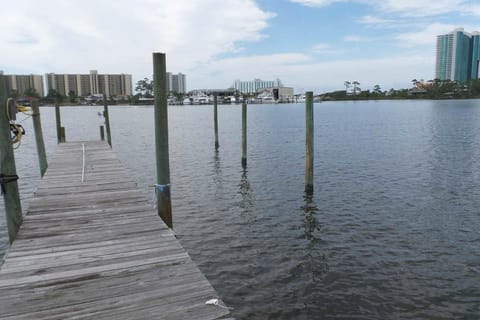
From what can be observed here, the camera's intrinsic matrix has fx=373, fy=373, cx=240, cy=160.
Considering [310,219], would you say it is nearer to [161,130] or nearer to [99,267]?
[161,130]

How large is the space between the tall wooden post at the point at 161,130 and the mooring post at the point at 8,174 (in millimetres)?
2585

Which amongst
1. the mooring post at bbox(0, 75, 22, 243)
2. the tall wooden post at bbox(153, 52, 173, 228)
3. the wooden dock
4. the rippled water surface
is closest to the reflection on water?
the rippled water surface

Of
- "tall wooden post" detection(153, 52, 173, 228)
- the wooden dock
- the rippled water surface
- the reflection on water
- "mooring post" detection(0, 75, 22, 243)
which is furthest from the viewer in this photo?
the reflection on water

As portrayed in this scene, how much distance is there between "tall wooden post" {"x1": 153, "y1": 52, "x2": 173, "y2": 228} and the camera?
288 inches

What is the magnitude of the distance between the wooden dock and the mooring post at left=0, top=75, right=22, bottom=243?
12.0 inches

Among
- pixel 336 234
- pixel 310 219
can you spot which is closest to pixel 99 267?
pixel 336 234

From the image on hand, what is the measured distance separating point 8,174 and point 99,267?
9.84ft

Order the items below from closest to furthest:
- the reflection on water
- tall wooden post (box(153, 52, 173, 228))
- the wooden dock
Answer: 1. the wooden dock
2. tall wooden post (box(153, 52, 173, 228))
3. the reflection on water

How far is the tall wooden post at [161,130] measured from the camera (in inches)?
288

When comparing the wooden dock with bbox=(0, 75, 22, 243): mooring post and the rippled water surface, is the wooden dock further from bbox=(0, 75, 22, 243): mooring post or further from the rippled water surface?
the rippled water surface

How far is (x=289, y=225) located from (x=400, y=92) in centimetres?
20925

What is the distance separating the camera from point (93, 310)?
404cm

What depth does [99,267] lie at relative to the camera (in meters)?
5.14

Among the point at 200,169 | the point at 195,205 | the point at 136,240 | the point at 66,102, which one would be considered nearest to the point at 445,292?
the point at 136,240
